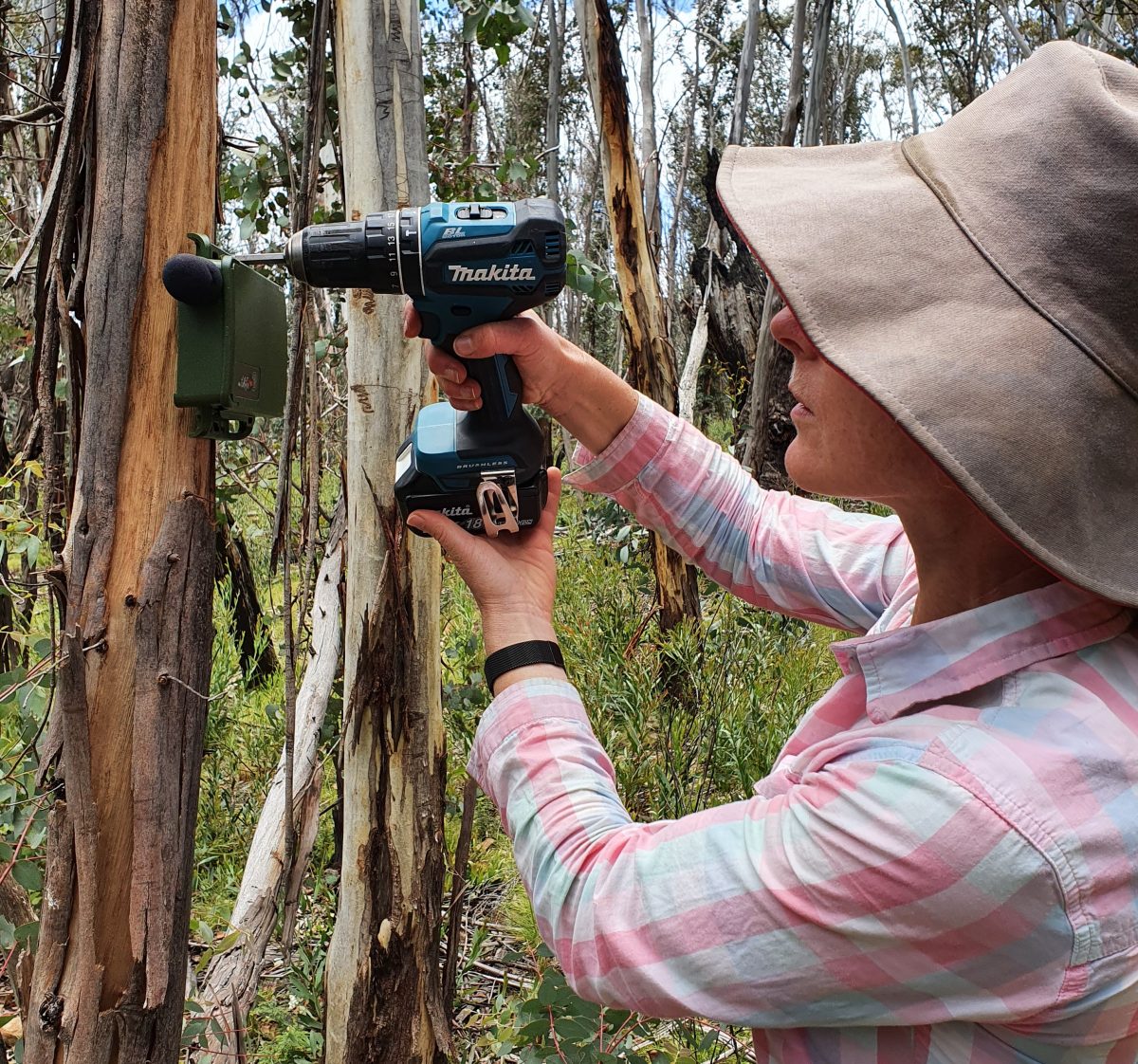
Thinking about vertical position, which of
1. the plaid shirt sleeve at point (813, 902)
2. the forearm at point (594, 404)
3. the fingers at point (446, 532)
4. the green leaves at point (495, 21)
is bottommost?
the plaid shirt sleeve at point (813, 902)

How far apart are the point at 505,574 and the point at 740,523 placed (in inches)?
19.6

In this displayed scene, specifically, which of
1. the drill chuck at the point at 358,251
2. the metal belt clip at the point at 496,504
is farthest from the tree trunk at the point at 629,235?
the drill chuck at the point at 358,251

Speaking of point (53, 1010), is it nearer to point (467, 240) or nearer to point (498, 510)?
point (498, 510)

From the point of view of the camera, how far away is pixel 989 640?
0.87 m

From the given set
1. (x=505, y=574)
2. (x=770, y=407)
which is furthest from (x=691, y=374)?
(x=505, y=574)

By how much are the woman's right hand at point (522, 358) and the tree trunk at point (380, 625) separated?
34cm

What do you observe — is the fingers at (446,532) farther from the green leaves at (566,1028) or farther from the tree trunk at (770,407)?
the tree trunk at (770,407)

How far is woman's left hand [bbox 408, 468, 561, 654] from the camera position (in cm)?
109

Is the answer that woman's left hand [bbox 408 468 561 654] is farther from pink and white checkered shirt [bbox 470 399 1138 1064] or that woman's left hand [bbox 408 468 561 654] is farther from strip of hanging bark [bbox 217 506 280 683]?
strip of hanging bark [bbox 217 506 280 683]

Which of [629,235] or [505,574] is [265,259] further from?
[629,235]

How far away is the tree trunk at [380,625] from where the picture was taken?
1.63 metres

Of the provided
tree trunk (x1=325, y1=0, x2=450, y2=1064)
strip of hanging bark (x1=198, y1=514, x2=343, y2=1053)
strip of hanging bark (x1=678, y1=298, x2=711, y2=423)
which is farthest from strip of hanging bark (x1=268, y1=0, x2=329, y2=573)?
strip of hanging bark (x1=678, y1=298, x2=711, y2=423)

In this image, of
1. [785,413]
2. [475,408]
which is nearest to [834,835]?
[475,408]

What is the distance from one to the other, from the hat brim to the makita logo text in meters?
0.41
